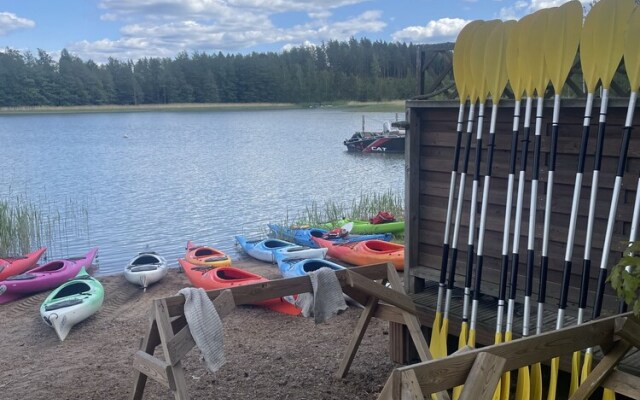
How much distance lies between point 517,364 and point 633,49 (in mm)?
2269

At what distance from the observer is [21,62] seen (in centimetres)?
7481

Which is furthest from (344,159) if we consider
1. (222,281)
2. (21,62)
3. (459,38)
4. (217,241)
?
(21,62)

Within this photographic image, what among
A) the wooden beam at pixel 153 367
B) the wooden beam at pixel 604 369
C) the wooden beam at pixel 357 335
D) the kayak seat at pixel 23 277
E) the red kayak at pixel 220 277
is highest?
the wooden beam at pixel 604 369

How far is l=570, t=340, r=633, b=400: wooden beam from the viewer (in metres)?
3.48

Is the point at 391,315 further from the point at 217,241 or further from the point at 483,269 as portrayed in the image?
the point at 217,241

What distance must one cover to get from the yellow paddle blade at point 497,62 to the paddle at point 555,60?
0.34 metres

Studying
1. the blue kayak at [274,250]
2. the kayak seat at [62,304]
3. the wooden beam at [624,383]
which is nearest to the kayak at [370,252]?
the blue kayak at [274,250]

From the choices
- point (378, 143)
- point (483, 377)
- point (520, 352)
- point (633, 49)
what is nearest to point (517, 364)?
point (520, 352)

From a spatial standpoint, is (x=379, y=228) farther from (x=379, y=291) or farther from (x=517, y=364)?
(x=517, y=364)

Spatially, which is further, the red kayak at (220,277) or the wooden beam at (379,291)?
the red kayak at (220,277)

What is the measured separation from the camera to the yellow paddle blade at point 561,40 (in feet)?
14.3

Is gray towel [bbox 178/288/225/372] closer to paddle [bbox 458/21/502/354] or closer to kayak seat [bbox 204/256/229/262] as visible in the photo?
paddle [bbox 458/21/502/354]

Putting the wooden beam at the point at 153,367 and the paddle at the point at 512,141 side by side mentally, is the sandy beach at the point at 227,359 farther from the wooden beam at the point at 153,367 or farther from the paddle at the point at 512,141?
the paddle at the point at 512,141

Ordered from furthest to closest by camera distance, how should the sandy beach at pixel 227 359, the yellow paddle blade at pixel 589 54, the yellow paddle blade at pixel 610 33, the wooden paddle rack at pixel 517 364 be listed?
1. the sandy beach at pixel 227 359
2. the yellow paddle blade at pixel 589 54
3. the yellow paddle blade at pixel 610 33
4. the wooden paddle rack at pixel 517 364
